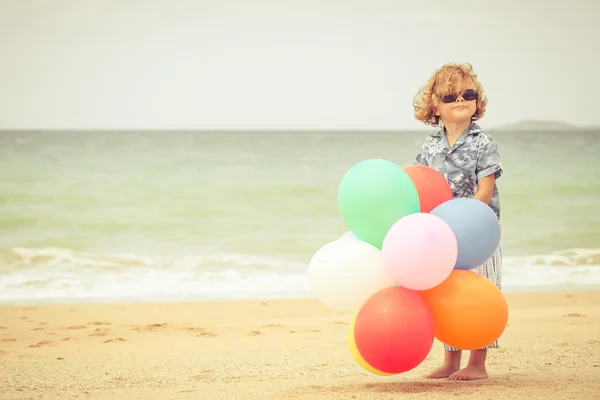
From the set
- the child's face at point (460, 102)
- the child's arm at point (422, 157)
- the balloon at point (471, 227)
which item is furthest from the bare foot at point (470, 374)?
the child's face at point (460, 102)

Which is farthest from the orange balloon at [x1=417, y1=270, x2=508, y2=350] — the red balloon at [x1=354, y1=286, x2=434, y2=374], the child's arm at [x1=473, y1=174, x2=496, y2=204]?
the child's arm at [x1=473, y1=174, x2=496, y2=204]

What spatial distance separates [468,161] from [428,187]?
24cm

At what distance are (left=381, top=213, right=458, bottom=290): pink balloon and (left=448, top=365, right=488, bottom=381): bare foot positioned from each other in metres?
0.48

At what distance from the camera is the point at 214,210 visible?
916 cm

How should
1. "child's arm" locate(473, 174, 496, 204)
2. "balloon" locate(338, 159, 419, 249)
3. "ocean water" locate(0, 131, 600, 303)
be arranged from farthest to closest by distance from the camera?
"ocean water" locate(0, 131, 600, 303)
"child's arm" locate(473, 174, 496, 204)
"balloon" locate(338, 159, 419, 249)

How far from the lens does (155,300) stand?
202 inches

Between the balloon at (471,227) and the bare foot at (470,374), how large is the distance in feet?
1.50

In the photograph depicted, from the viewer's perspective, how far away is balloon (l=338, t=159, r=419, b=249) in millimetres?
2146

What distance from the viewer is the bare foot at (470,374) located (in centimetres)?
245

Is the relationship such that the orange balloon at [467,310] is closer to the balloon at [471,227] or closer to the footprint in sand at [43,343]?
the balloon at [471,227]

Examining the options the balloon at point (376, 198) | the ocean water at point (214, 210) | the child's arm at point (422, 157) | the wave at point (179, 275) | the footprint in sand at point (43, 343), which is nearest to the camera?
the balloon at point (376, 198)

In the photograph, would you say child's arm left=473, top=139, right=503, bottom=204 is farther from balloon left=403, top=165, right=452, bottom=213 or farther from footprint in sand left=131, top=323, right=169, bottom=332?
footprint in sand left=131, top=323, right=169, bottom=332

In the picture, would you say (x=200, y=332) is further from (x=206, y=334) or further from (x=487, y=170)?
(x=487, y=170)

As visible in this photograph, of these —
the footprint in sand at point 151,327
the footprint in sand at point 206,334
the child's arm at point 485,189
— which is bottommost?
the footprint in sand at point 206,334
